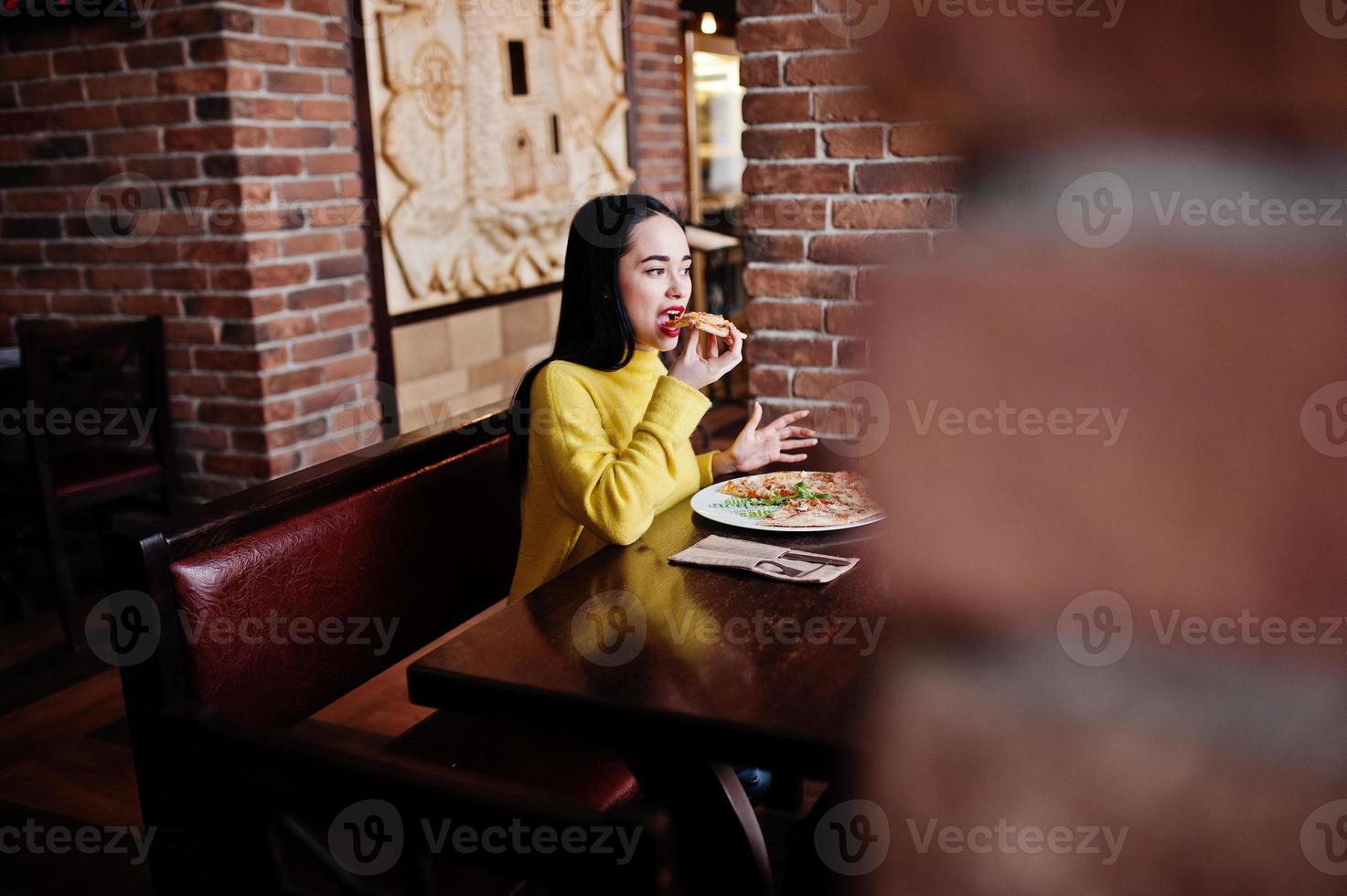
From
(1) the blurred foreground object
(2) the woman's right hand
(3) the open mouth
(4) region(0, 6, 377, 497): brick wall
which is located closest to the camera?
(1) the blurred foreground object

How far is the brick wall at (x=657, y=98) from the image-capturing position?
5.42 meters

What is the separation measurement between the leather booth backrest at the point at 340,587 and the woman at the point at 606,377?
148 mm

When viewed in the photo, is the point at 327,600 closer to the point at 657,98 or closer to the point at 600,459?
the point at 600,459

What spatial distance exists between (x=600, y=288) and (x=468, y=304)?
2.59m

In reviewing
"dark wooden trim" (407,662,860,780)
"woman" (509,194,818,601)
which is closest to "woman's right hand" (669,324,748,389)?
"woman" (509,194,818,601)

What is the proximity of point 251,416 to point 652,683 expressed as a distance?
2609 mm

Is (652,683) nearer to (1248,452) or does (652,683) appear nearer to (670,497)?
(670,497)

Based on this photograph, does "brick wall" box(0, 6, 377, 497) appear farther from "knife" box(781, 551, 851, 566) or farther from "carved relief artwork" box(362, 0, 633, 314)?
"knife" box(781, 551, 851, 566)

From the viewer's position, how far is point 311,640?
164cm

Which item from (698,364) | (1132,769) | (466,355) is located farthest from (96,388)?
(1132,769)

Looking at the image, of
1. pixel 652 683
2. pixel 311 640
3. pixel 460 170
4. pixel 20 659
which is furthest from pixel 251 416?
pixel 652 683

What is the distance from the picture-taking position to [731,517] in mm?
1611

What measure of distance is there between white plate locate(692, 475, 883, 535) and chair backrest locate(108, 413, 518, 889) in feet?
Result: 1.58

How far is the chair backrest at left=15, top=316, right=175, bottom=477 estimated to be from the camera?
9.91ft
